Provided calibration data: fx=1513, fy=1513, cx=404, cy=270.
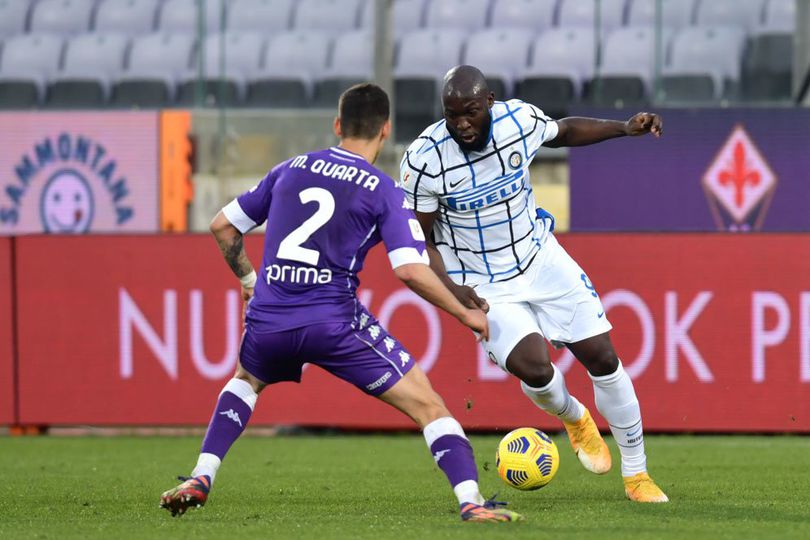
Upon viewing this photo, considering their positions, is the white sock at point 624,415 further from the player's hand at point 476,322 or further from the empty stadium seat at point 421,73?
the empty stadium seat at point 421,73

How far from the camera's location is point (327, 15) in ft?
51.4

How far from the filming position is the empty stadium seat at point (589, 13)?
1448cm

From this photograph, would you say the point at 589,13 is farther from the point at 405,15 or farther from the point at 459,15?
the point at 405,15

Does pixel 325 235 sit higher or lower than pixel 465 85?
lower

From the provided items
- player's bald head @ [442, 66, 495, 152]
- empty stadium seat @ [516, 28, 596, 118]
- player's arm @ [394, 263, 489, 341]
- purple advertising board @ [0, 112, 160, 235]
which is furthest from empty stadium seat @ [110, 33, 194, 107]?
player's arm @ [394, 263, 489, 341]

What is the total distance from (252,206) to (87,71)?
10070mm

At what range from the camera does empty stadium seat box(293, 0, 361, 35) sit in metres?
15.5

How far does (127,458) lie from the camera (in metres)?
10.3

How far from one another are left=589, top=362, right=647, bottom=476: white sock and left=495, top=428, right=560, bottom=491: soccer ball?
1.12ft

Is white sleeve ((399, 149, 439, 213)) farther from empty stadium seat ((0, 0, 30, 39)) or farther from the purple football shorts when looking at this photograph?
empty stadium seat ((0, 0, 30, 39))

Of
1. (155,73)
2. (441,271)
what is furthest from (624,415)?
(155,73)

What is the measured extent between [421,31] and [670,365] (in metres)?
5.81

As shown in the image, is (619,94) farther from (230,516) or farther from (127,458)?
(230,516)

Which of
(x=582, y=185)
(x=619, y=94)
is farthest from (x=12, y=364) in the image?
(x=619, y=94)
